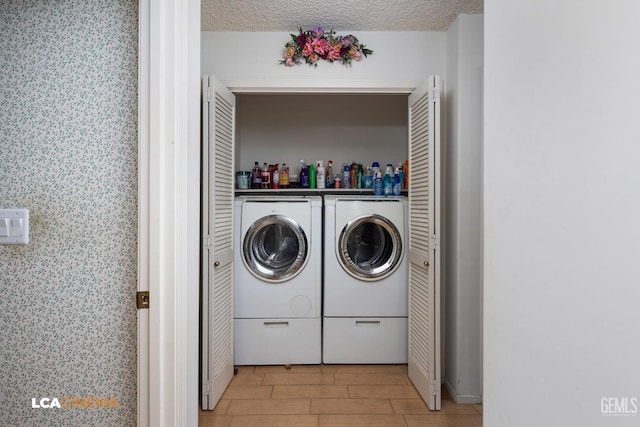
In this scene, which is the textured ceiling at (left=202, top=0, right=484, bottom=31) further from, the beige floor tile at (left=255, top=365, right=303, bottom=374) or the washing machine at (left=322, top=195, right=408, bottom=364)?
the beige floor tile at (left=255, top=365, right=303, bottom=374)

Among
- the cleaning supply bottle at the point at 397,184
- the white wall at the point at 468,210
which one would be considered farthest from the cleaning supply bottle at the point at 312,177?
the white wall at the point at 468,210

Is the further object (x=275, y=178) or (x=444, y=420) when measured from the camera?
(x=275, y=178)

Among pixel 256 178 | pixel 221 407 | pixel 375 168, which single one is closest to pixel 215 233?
pixel 221 407

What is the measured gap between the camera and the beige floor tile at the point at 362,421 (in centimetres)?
241

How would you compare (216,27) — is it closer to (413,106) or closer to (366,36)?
(366,36)

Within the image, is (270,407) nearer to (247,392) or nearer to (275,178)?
(247,392)

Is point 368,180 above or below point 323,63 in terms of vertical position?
below

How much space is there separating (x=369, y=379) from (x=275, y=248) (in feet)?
3.86

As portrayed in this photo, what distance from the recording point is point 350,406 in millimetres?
2639

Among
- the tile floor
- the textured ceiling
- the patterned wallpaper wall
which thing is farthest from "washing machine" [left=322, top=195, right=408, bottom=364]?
the patterned wallpaper wall

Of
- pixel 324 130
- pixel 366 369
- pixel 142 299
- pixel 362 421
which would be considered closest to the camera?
pixel 142 299

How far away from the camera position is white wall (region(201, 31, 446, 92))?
9.74 ft

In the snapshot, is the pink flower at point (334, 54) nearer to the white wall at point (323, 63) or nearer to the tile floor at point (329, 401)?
the white wall at point (323, 63)

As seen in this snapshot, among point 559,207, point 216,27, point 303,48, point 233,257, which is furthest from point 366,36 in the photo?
point 559,207
